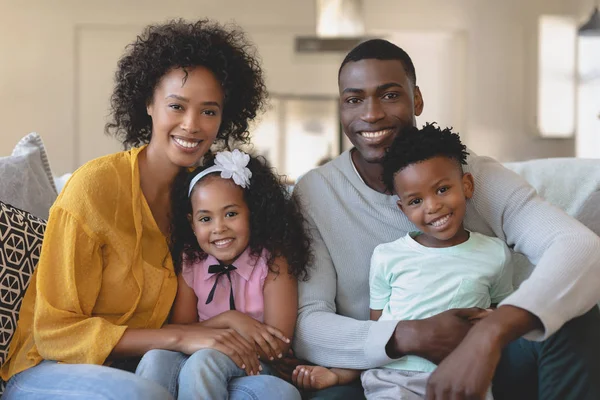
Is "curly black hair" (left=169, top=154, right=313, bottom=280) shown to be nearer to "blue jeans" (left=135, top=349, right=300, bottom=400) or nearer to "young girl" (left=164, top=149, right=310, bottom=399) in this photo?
"young girl" (left=164, top=149, right=310, bottom=399)

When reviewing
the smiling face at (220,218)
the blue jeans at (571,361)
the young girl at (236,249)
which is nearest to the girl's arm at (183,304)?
the young girl at (236,249)

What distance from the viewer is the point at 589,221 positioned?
1.87 meters

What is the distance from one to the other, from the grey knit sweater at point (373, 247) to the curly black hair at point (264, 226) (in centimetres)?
4

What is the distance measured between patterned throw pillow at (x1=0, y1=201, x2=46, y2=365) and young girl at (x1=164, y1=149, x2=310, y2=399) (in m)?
0.34

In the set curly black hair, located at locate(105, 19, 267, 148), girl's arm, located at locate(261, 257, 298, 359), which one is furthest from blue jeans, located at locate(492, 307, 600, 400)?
curly black hair, located at locate(105, 19, 267, 148)

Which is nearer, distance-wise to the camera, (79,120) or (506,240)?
(506,240)

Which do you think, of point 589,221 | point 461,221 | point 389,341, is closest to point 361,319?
point 389,341

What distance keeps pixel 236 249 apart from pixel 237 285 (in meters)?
0.10

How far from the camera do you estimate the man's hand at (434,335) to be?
144 centimetres

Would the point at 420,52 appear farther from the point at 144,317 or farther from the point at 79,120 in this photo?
the point at 144,317

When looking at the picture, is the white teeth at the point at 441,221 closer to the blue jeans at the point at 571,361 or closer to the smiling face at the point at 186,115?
the blue jeans at the point at 571,361

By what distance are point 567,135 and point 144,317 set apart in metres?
4.80

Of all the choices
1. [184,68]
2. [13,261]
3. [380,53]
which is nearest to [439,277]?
[380,53]

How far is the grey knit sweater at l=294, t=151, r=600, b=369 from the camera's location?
1.40m
